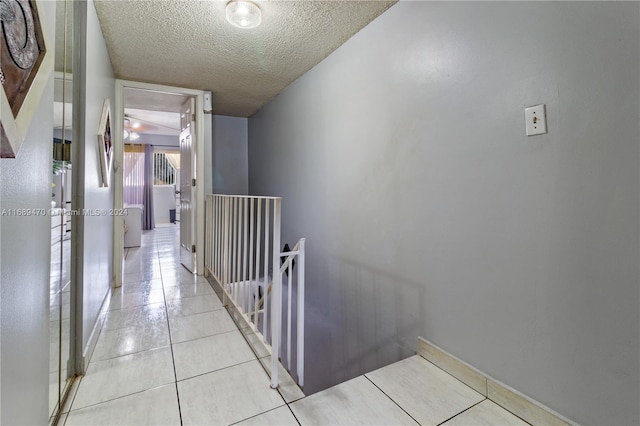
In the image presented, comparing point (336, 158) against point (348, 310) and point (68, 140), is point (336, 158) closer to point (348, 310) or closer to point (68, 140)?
point (348, 310)

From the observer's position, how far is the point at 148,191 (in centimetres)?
730

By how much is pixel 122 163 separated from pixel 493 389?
348cm

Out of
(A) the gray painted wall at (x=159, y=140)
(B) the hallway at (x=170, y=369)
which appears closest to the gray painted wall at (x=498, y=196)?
(B) the hallway at (x=170, y=369)

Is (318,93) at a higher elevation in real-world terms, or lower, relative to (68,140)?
higher

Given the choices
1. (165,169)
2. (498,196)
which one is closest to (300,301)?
(498,196)

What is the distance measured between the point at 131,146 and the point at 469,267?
798cm

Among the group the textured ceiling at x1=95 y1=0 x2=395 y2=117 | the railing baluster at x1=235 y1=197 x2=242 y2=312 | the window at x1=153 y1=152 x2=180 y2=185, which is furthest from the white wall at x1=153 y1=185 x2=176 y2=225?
the railing baluster at x1=235 y1=197 x2=242 y2=312

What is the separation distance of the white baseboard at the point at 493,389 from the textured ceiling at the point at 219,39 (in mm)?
2110

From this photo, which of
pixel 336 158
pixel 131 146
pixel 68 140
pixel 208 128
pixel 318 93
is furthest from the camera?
pixel 131 146

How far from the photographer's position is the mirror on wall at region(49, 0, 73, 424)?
3.64 ft

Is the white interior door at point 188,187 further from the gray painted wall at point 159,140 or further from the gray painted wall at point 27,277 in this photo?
the gray painted wall at point 159,140

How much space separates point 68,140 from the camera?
4.26 ft

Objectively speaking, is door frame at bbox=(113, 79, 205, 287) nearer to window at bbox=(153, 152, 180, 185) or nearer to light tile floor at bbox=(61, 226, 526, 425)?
light tile floor at bbox=(61, 226, 526, 425)

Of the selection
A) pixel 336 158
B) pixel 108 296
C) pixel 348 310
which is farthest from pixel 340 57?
pixel 108 296
